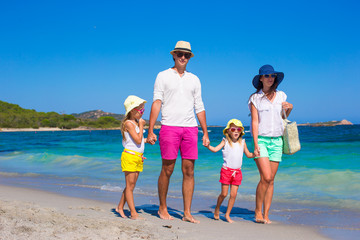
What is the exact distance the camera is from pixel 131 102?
13.1 feet

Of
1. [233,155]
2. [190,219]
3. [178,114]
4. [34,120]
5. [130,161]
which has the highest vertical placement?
[34,120]

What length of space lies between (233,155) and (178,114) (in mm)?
863

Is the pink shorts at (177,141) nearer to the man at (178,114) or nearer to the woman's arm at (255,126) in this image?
the man at (178,114)

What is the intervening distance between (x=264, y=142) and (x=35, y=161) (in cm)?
1136

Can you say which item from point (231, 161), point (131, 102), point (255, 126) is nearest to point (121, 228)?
point (131, 102)

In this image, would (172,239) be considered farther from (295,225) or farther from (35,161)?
(35,161)

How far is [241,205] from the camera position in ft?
17.7

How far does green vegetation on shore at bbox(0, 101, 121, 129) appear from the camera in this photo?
321ft

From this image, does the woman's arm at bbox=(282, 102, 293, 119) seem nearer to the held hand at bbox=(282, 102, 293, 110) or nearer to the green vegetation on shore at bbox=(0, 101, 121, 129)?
the held hand at bbox=(282, 102, 293, 110)

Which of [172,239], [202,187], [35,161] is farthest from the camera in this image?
[35,161]

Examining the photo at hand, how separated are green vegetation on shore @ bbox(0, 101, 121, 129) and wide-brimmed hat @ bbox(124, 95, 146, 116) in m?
102

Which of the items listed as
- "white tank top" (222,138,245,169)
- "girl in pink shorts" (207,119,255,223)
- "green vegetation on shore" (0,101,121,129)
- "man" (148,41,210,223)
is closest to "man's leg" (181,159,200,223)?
"man" (148,41,210,223)

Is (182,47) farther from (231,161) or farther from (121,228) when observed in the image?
(121,228)

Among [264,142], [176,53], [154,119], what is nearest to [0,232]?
[154,119]
